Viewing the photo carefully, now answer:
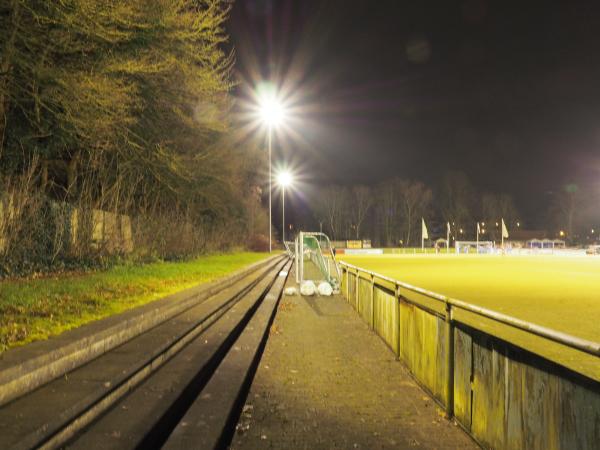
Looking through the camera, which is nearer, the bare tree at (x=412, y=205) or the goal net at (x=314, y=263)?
the goal net at (x=314, y=263)

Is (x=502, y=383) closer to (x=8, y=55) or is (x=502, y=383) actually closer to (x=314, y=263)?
(x=8, y=55)

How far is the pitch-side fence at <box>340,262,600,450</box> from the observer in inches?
110

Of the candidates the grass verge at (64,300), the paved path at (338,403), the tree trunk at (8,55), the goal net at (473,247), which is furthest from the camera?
the goal net at (473,247)

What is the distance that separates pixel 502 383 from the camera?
3.65 meters

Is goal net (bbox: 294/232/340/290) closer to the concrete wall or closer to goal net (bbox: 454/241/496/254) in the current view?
the concrete wall

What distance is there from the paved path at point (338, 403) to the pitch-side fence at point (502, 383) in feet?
0.98

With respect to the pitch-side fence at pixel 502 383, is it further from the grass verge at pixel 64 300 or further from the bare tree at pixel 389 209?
the bare tree at pixel 389 209

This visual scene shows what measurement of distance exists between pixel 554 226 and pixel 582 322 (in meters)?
114

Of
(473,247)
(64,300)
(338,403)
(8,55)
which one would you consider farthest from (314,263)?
(473,247)

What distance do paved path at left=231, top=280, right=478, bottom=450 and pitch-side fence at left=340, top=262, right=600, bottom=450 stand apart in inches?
11.7

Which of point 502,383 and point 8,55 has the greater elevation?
point 8,55

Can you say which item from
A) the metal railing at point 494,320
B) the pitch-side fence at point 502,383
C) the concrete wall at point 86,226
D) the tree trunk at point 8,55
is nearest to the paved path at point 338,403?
the pitch-side fence at point 502,383

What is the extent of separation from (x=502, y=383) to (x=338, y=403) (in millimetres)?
2074

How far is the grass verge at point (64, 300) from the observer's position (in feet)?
21.7
